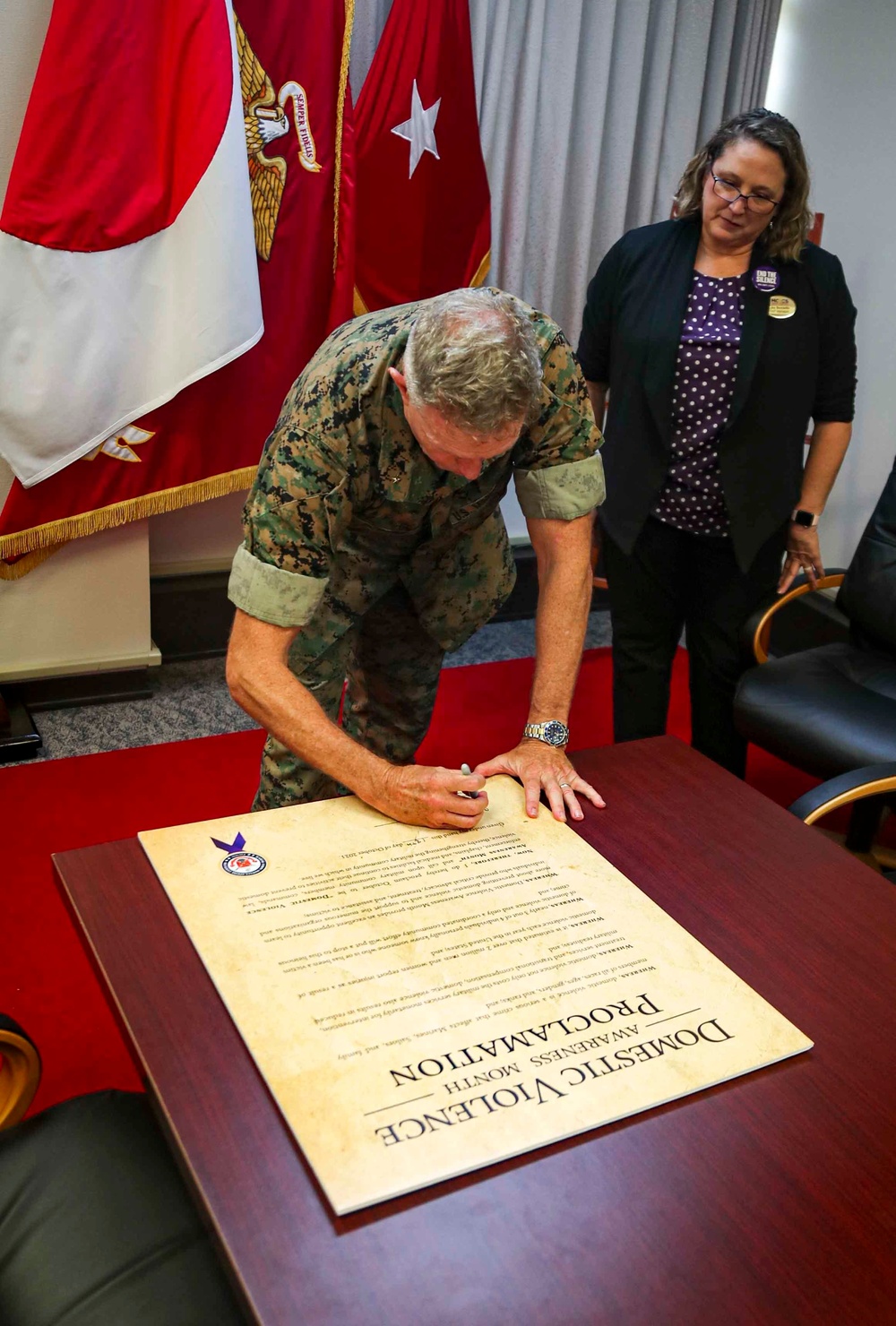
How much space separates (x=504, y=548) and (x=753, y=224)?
834 millimetres

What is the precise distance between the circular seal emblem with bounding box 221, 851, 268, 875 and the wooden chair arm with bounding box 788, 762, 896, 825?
82cm

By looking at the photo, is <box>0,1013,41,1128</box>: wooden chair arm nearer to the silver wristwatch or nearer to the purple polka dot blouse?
the silver wristwatch

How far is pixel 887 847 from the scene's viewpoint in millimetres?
2783

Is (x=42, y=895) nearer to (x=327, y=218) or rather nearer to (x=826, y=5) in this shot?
(x=327, y=218)

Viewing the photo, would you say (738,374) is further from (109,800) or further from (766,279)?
(109,800)

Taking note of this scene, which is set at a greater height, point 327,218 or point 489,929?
point 327,218

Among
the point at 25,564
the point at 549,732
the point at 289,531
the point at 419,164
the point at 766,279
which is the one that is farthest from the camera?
the point at 419,164

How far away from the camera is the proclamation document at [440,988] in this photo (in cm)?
95

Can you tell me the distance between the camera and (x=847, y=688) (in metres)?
2.49

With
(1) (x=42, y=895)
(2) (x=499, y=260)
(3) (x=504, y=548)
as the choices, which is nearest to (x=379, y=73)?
(2) (x=499, y=260)

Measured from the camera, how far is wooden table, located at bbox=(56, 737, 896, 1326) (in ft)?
2.68

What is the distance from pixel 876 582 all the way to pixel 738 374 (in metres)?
0.66

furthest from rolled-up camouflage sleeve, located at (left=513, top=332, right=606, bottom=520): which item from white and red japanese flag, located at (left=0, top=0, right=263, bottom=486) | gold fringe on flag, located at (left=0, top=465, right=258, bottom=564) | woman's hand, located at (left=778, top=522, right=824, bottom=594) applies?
gold fringe on flag, located at (left=0, top=465, right=258, bottom=564)
